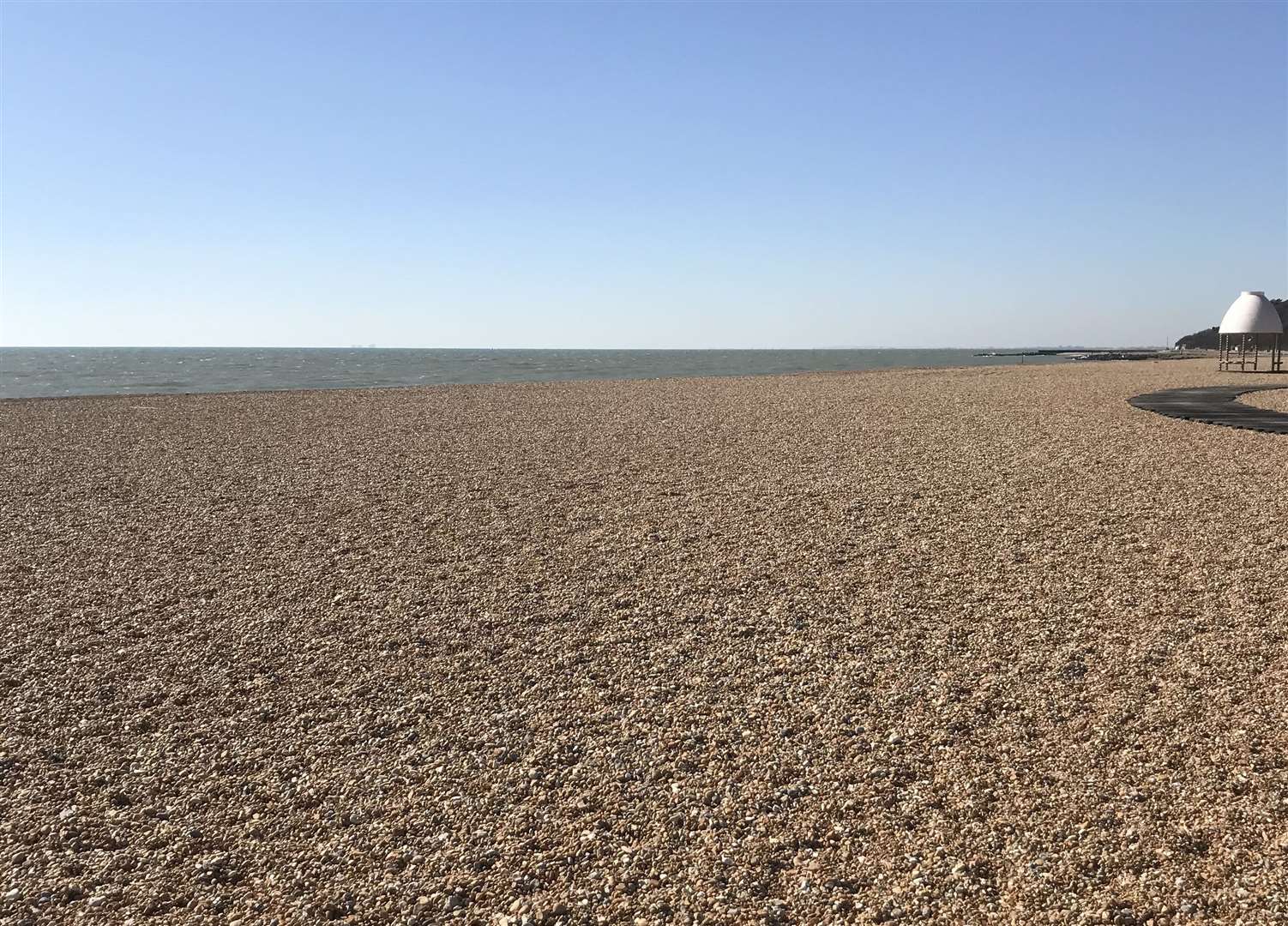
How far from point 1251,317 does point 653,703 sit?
3408 cm

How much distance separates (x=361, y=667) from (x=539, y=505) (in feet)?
14.6

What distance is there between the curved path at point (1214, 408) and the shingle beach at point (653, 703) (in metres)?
5.44

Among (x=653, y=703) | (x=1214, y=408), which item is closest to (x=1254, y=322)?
(x=1214, y=408)

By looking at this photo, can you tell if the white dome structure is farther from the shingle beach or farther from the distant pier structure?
the shingle beach

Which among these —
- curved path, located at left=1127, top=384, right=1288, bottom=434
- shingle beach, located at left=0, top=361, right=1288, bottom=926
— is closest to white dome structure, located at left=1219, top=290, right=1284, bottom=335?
curved path, located at left=1127, top=384, right=1288, bottom=434

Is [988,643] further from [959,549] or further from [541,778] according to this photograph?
[541,778]

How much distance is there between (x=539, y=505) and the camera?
30.7ft

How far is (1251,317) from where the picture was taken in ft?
97.1

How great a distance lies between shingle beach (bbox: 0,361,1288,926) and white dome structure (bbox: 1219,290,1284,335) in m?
24.4

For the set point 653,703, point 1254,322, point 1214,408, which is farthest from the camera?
point 1254,322

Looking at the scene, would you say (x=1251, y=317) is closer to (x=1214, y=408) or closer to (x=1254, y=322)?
(x=1254, y=322)

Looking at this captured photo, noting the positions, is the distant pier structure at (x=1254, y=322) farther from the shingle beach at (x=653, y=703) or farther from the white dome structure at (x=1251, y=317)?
the shingle beach at (x=653, y=703)

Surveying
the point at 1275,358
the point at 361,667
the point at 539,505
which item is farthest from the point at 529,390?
the point at 1275,358

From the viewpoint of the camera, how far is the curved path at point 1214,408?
14.4 meters
